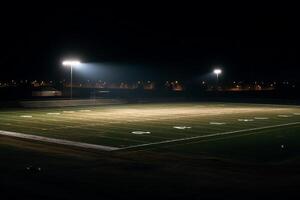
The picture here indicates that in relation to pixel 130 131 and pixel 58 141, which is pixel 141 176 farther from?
pixel 130 131

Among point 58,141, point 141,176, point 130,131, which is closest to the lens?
point 141,176

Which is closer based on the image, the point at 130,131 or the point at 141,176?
the point at 141,176

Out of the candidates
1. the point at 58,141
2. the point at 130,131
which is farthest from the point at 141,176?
the point at 130,131

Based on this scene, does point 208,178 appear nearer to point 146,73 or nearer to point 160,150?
point 160,150

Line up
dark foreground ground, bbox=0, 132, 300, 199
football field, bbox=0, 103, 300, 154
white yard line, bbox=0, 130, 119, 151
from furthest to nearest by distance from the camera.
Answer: football field, bbox=0, 103, 300, 154, white yard line, bbox=0, 130, 119, 151, dark foreground ground, bbox=0, 132, 300, 199

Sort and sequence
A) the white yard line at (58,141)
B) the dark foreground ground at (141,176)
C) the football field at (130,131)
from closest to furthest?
the dark foreground ground at (141,176), the white yard line at (58,141), the football field at (130,131)

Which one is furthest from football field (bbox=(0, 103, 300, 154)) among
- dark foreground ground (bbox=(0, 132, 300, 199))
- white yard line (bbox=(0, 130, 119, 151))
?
dark foreground ground (bbox=(0, 132, 300, 199))

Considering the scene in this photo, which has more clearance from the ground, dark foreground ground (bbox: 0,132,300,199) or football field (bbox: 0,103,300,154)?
dark foreground ground (bbox: 0,132,300,199)

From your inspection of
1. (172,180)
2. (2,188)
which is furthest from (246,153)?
(2,188)

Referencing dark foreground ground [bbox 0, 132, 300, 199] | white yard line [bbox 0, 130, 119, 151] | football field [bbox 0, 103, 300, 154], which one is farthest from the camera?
football field [bbox 0, 103, 300, 154]

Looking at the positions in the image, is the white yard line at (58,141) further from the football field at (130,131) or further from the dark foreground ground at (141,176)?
the dark foreground ground at (141,176)

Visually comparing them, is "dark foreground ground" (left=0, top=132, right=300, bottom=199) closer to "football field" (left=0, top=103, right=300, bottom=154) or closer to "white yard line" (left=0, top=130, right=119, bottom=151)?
"white yard line" (left=0, top=130, right=119, bottom=151)

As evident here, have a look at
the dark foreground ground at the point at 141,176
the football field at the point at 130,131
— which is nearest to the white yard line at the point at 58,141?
the football field at the point at 130,131

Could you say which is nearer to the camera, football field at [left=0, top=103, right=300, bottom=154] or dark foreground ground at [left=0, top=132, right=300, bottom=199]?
dark foreground ground at [left=0, top=132, right=300, bottom=199]
